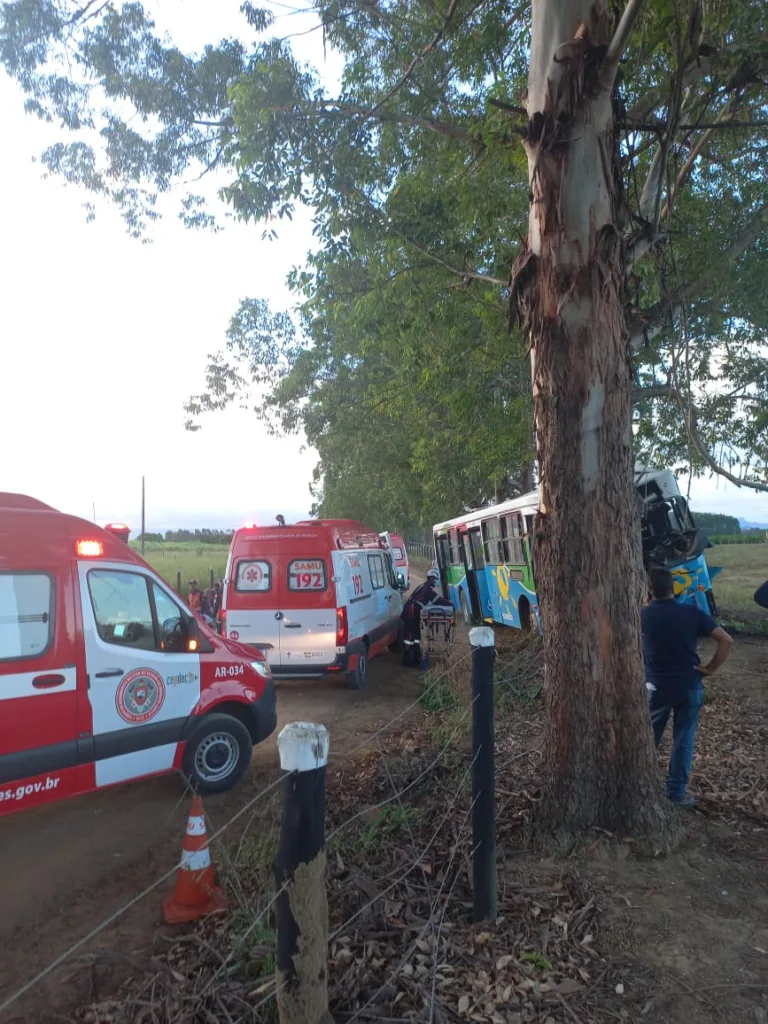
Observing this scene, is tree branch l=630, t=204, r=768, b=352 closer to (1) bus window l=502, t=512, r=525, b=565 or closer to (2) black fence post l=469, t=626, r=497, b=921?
(1) bus window l=502, t=512, r=525, b=565

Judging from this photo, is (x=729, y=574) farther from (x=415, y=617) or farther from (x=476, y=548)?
(x=415, y=617)

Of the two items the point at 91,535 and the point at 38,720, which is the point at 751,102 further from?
the point at 38,720

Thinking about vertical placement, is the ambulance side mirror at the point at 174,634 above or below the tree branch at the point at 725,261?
below

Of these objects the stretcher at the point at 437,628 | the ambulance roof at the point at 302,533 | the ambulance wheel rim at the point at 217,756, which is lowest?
the ambulance wheel rim at the point at 217,756

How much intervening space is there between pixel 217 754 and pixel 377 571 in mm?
7209

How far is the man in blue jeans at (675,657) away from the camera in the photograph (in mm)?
5066

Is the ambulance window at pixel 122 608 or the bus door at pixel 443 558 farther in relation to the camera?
the bus door at pixel 443 558

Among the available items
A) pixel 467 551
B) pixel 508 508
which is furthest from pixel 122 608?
pixel 467 551

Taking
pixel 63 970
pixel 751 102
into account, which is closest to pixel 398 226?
pixel 751 102

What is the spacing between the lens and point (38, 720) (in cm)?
478

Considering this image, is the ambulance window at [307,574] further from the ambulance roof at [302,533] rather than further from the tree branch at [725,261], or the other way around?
the tree branch at [725,261]

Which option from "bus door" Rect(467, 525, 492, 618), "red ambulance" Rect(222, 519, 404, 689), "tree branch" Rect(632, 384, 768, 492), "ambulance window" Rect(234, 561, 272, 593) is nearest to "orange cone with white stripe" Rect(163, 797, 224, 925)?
"tree branch" Rect(632, 384, 768, 492)

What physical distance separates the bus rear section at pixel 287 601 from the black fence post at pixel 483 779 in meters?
6.83

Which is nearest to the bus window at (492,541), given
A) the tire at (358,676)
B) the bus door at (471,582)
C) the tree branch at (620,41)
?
the bus door at (471,582)
